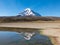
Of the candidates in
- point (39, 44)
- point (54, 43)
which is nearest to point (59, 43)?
point (54, 43)

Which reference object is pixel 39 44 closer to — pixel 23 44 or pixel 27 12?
pixel 23 44

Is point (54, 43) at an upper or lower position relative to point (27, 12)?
lower

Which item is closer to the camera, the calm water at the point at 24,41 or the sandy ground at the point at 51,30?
the calm water at the point at 24,41

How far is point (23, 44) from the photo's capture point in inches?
381

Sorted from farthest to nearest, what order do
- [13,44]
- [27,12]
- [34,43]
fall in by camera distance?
1. [27,12]
2. [34,43]
3. [13,44]

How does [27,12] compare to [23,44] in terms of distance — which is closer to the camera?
[23,44]

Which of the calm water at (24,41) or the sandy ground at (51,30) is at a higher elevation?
the sandy ground at (51,30)

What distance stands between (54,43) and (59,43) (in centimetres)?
24

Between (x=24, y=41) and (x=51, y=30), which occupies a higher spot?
(x=51, y=30)

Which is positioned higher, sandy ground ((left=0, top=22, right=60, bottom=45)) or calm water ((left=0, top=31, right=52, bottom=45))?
sandy ground ((left=0, top=22, right=60, bottom=45))

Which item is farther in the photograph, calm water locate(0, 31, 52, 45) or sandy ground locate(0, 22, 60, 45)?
sandy ground locate(0, 22, 60, 45)

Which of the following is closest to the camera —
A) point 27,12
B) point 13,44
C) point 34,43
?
point 13,44

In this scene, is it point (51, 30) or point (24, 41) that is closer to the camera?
point (24, 41)

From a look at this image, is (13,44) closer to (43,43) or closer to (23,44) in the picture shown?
(23,44)
